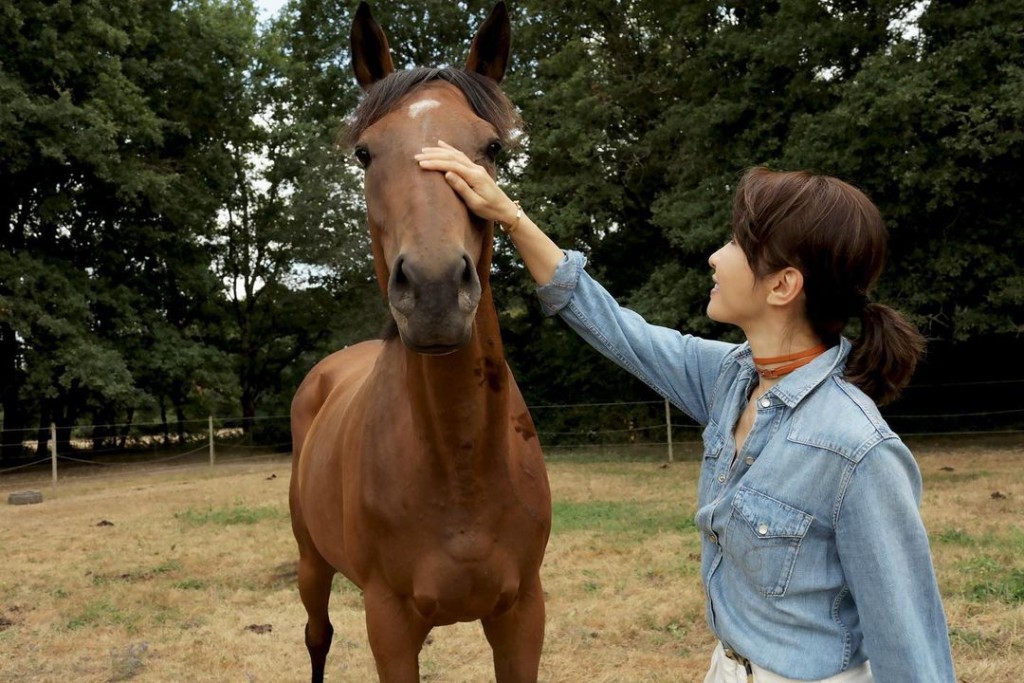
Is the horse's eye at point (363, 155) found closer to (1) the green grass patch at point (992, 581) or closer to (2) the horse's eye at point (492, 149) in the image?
(2) the horse's eye at point (492, 149)

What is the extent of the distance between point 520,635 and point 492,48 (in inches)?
72.8

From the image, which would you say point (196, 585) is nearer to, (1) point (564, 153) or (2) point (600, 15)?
(1) point (564, 153)

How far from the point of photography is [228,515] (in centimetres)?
870

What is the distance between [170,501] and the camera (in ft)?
34.5

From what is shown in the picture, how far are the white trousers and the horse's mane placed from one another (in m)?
1.37

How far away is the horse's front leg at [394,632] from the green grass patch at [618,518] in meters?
4.63

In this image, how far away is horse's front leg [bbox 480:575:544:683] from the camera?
244 cm

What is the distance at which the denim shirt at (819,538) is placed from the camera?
111 centimetres

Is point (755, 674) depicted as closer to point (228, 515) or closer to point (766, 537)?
point (766, 537)

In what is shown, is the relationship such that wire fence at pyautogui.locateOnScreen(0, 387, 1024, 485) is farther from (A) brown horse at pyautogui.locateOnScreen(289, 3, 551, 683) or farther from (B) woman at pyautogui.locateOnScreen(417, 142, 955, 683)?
(B) woman at pyautogui.locateOnScreen(417, 142, 955, 683)

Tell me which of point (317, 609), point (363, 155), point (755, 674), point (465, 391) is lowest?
point (317, 609)

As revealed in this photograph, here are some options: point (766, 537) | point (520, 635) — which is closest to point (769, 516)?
point (766, 537)

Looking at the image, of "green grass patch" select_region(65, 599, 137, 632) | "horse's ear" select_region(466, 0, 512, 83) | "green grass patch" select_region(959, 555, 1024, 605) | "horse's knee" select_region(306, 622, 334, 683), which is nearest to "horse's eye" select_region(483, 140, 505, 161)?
"horse's ear" select_region(466, 0, 512, 83)

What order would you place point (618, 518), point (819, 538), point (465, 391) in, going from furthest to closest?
1. point (618, 518)
2. point (465, 391)
3. point (819, 538)
